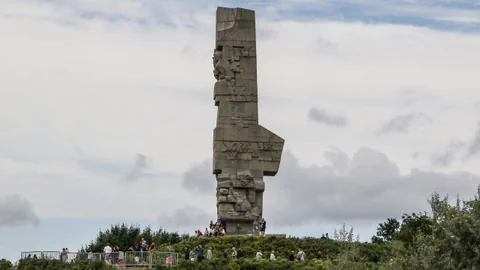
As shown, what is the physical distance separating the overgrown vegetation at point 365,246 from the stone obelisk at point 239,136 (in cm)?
309

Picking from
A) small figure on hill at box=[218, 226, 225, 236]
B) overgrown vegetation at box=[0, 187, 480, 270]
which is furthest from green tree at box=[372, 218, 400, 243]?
small figure on hill at box=[218, 226, 225, 236]

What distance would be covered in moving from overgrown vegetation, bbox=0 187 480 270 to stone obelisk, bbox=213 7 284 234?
3.09 metres

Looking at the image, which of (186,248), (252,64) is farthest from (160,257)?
(252,64)

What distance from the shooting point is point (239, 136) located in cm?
6100

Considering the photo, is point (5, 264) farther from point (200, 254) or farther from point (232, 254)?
point (232, 254)

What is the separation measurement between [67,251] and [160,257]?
13.4ft

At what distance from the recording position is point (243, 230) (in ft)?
198

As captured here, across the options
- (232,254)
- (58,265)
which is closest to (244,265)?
(232,254)

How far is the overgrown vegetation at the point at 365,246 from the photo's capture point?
3484 centimetres

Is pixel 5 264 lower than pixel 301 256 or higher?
lower

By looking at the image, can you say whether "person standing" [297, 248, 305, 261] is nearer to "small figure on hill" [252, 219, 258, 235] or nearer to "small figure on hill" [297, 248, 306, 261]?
"small figure on hill" [297, 248, 306, 261]

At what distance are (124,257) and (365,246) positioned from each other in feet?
34.8

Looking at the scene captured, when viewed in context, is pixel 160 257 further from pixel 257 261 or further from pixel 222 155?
pixel 222 155

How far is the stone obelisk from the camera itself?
6041 cm
